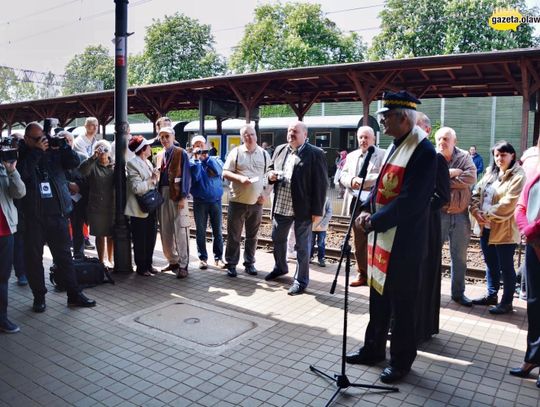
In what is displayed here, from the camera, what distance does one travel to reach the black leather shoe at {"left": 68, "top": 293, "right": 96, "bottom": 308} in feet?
17.0

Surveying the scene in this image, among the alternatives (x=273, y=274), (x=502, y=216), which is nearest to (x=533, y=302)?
(x=502, y=216)

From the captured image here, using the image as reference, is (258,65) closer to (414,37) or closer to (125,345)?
(414,37)

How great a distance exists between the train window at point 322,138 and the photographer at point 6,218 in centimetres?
2038

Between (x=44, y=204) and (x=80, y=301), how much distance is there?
3.67ft

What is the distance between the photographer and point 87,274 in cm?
589

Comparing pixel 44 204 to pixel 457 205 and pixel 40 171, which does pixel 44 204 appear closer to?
pixel 40 171

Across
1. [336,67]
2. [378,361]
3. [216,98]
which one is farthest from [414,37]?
[378,361]

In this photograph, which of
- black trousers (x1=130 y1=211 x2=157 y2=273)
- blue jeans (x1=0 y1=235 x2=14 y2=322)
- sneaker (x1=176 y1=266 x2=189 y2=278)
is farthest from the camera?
black trousers (x1=130 y1=211 x2=157 y2=273)

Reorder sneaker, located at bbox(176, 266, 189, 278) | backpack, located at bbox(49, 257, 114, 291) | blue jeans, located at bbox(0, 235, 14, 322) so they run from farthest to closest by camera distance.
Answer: sneaker, located at bbox(176, 266, 189, 278) < backpack, located at bbox(49, 257, 114, 291) < blue jeans, located at bbox(0, 235, 14, 322)

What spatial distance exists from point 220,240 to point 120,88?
251 cm

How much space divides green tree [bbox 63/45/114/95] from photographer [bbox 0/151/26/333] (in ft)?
203

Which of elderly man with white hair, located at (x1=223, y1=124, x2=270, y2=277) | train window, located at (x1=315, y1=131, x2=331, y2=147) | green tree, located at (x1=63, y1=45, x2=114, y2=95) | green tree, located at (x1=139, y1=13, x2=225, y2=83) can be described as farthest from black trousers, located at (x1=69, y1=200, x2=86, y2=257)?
green tree, located at (x1=63, y1=45, x2=114, y2=95)

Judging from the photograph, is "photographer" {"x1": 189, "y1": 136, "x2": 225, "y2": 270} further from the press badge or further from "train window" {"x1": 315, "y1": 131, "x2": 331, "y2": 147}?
"train window" {"x1": 315, "y1": 131, "x2": 331, "y2": 147}

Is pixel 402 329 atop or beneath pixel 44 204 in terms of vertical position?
beneath
